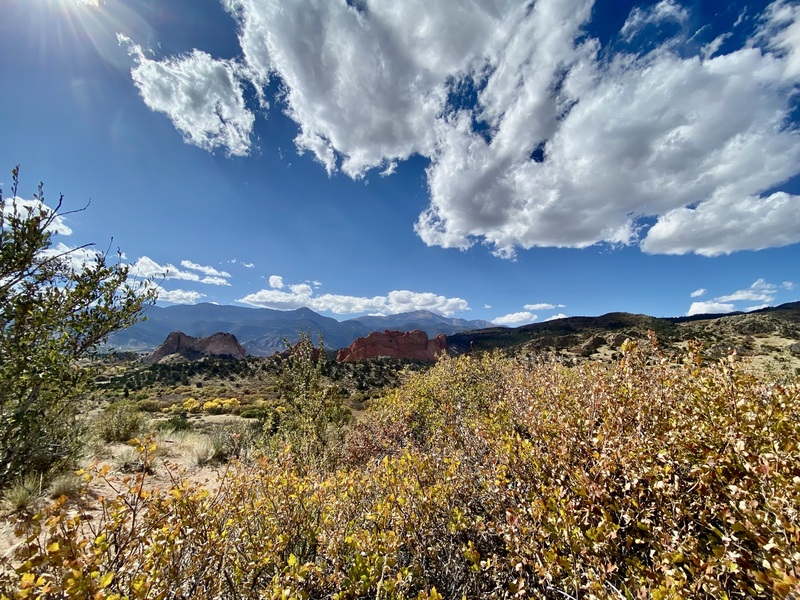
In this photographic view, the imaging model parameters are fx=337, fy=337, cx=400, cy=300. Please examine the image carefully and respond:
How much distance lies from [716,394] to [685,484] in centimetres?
91

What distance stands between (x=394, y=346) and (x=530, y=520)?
311ft

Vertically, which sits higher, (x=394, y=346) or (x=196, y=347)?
(x=196, y=347)

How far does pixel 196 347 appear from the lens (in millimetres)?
95750

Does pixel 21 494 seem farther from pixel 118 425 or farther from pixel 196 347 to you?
pixel 196 347

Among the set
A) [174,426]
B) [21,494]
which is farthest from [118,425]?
[21,494]

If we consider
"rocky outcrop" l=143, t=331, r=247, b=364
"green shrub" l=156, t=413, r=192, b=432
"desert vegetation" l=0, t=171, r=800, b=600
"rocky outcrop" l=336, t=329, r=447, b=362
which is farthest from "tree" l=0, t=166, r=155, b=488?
"rocky outcrop" l=143, t=331, r=247, b=364

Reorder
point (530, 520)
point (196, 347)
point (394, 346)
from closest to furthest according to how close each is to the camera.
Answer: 1. point (530, 520)
2. point (196, 347)
3. point (394, 346)

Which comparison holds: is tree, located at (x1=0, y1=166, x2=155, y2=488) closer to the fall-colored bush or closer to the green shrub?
the fall-colored bush

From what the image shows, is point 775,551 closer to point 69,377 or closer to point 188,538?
point 188,538

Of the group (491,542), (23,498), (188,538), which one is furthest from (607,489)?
(23,498)

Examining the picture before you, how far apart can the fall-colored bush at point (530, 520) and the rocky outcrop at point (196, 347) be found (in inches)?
3853

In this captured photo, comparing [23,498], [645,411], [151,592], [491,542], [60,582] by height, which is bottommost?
[23,498]

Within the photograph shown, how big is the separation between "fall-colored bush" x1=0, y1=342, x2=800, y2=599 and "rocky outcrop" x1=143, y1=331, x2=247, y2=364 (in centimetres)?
9786

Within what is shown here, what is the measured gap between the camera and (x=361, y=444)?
8422mm
